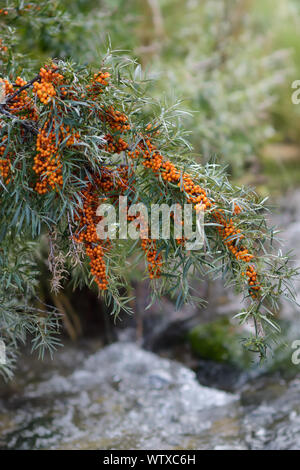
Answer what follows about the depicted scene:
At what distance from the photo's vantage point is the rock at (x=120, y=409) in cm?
270

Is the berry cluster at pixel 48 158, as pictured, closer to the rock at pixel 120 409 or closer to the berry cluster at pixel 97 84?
the berry cluster at pixel 97 84

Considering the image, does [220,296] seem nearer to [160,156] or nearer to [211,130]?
[211,130]

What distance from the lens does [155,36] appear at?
5.81 m

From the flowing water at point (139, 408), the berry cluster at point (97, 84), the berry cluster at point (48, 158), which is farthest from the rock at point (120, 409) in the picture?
the berry cluster at point (97, 84)

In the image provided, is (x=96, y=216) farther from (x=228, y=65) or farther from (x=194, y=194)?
(x=228, y=65)
